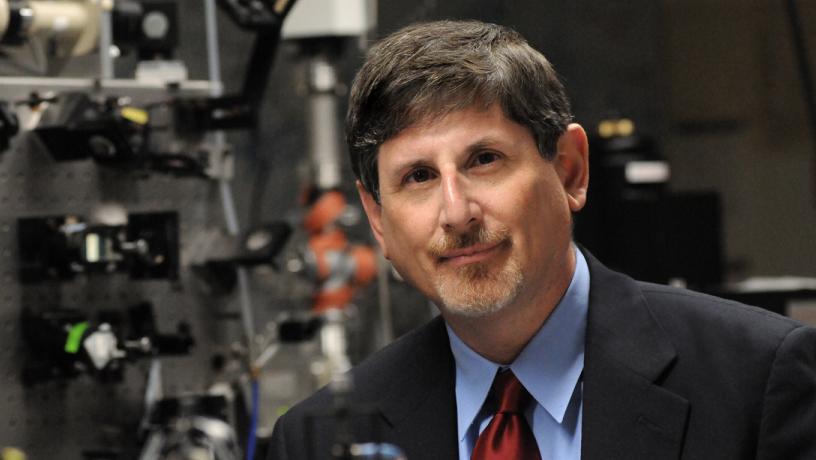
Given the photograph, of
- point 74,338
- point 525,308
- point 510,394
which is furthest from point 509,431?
point 74,338

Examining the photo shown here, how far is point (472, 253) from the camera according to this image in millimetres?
1590

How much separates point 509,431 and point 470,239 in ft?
0.82

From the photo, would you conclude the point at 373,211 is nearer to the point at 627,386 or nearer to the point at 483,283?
the point at 483,283

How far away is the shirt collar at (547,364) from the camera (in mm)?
1686

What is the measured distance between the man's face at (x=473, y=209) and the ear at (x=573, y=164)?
0.06 m

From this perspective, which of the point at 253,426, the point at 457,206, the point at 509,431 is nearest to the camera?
the point at 457,206

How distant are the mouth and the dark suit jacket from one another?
21 centimetres

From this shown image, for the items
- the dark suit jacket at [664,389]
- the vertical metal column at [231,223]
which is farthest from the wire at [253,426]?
the dark suit jacket at [664,389]

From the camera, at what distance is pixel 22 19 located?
271 cm

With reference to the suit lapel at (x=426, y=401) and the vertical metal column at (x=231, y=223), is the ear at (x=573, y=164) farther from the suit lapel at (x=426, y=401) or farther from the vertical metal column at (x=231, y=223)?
the vertical metal column at (x=231, y=223)

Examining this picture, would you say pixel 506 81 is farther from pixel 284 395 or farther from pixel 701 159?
pixel 701 159

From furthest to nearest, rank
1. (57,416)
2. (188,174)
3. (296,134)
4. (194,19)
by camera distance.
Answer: (296,134)
(194,19)
(188,174)
(57,416)

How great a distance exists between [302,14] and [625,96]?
2019mm

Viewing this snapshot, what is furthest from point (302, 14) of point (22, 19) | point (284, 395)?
point (22, 19)
